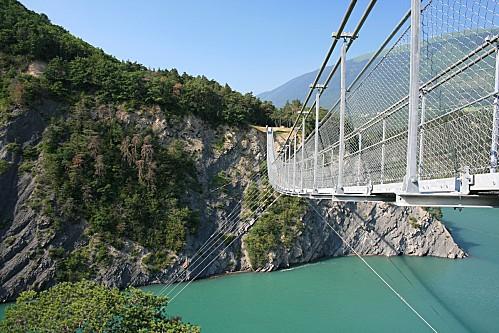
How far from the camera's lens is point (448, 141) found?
1.45 m

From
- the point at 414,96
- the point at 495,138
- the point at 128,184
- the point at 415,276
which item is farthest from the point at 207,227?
the point at 495,138

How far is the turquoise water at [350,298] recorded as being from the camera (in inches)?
Answer: 284

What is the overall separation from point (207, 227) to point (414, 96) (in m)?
9.33

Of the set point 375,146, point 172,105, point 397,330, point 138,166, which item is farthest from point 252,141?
point 375,146

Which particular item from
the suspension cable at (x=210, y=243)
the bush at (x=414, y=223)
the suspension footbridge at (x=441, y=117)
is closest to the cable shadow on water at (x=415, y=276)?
the bush at (x=414, y=223)

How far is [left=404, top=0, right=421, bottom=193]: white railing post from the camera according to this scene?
54.7 inches

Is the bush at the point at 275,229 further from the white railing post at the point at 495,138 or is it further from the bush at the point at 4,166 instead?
the white railing post at the point at 495,138

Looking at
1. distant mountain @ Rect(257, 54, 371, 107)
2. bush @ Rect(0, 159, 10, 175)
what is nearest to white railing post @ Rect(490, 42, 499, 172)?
distant mountain @ Rect(257, 54, 371, 107)

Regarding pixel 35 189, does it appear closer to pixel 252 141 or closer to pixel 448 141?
pixel 252 141

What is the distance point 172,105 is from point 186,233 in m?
3.62

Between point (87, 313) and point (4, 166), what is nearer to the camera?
point (87, 313)

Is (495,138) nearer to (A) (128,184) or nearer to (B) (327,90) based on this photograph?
(B) (327,90)

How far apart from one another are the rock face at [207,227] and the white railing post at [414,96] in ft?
27.1

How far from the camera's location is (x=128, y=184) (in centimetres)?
987
